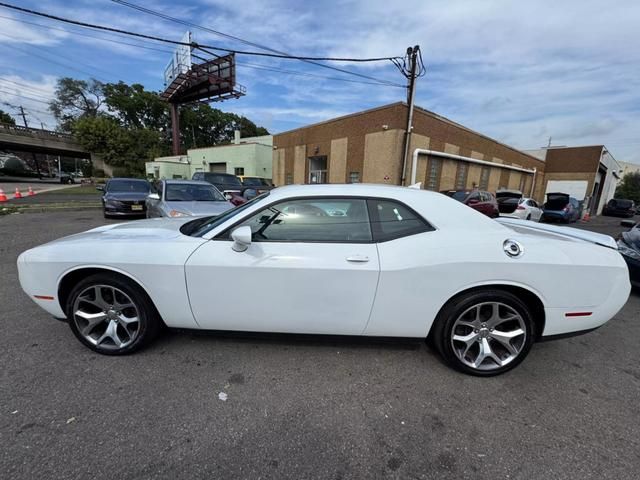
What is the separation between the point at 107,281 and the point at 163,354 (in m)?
0.77

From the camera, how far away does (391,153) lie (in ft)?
49.2

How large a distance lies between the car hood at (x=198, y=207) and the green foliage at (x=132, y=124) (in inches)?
1733

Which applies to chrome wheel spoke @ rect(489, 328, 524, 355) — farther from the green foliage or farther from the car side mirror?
the green foliage

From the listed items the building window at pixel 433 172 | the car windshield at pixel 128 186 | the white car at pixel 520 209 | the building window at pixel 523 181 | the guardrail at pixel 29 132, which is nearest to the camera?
the car windshield at pixel 128 186

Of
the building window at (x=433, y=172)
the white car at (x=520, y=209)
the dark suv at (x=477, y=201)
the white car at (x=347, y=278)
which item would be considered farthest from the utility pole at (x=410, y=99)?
the white car at (x=347, y=278)

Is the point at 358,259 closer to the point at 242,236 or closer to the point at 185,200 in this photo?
the point at 242,236

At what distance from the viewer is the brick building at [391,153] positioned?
1527 cm

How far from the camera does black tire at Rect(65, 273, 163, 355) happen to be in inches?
93.4

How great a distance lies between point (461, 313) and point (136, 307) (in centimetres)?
263

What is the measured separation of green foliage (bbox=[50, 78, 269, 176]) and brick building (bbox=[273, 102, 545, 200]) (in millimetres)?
30992

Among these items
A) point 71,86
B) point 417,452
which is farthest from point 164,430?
point 71,86

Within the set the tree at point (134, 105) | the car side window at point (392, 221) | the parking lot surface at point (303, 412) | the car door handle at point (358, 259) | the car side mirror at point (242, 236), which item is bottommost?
the parking lot surface at point (303, 412)

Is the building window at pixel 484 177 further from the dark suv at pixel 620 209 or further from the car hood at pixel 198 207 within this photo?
the car hood at pixel 198 207

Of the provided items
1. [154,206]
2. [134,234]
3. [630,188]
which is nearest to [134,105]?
[154,206]
